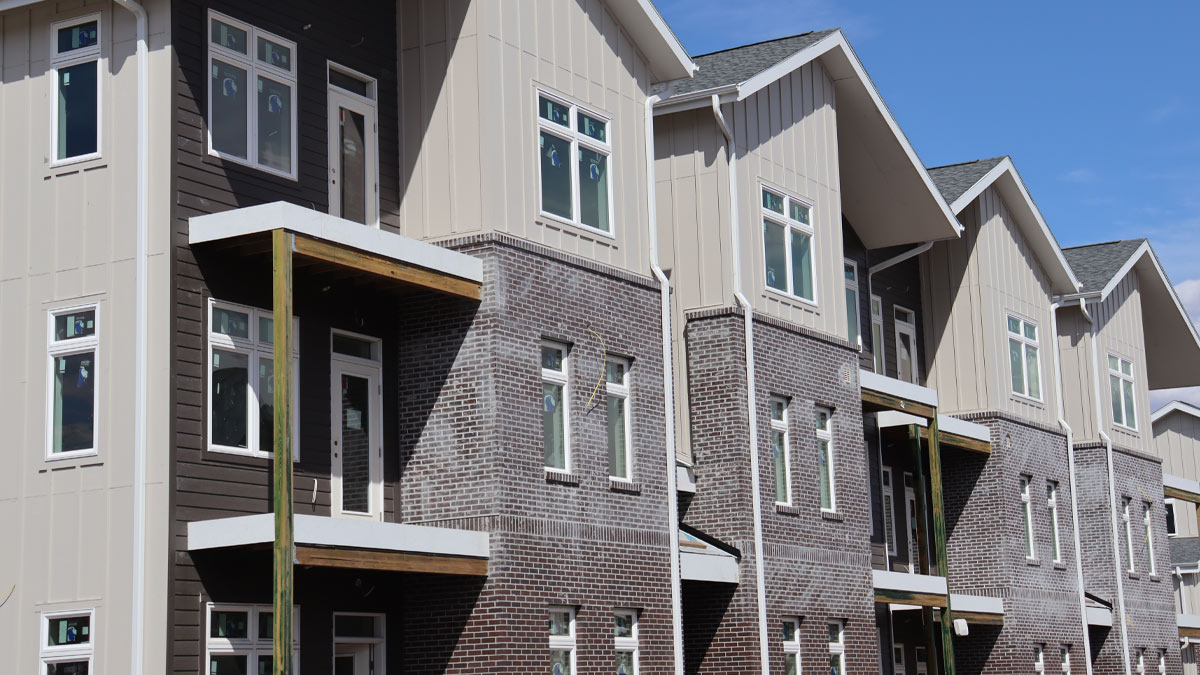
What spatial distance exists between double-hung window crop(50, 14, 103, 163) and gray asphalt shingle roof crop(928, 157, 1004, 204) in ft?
57.9

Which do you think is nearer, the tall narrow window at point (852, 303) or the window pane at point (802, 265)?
the window pane at point (802, 265)

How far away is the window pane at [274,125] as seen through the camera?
742 inches

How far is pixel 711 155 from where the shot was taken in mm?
24969

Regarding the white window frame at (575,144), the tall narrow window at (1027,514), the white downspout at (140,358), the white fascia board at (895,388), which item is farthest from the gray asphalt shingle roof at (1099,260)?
the white downspout at (140,358)

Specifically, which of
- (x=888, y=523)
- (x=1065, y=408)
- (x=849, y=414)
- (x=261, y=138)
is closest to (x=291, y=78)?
(x=261, y=138)

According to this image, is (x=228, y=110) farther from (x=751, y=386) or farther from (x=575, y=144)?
(x=751, y=386)

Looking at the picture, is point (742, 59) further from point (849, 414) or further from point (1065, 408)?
point (1065, 408)

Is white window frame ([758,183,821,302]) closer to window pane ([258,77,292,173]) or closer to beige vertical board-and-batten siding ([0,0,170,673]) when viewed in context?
window pane ([258,77,292,173])

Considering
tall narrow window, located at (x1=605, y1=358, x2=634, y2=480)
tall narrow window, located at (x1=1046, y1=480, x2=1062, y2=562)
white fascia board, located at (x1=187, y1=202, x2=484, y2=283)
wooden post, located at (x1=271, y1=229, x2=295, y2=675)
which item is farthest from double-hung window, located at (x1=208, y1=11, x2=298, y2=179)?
tall narrow window, located at (x1=1046, y1=480, x2=1062, y2=562)

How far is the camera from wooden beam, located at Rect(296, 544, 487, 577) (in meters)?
16.8

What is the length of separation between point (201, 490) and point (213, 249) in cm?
257

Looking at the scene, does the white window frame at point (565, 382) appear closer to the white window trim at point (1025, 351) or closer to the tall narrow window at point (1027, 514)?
the white window trim at point (1025, 351)

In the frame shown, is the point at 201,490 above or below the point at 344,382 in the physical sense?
below

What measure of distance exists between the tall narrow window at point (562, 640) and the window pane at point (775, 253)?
730 cm
